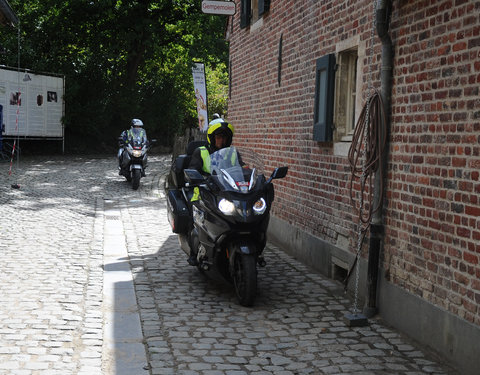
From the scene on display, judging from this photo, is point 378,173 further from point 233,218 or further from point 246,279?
point 246,279

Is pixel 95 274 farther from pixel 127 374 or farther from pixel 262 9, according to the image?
pixel 262 9

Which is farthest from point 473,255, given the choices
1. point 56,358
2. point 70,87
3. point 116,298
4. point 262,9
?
point 70,87

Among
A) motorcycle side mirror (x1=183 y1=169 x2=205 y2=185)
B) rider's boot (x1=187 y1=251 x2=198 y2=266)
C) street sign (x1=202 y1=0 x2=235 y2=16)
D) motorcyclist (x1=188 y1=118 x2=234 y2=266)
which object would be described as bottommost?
rider's boot (x1=187 y1=251 x2=198 y2=266)

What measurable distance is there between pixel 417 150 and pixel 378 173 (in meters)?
0.61

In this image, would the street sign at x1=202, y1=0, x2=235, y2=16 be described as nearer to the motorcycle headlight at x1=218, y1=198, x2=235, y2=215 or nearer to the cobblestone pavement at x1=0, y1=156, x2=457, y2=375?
the cobblestone pavement at x1=0, y1=156, x2=457, y2=375

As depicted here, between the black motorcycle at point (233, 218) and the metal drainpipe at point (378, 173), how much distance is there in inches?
40.5

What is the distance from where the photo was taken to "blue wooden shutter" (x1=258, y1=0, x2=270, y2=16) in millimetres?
10203

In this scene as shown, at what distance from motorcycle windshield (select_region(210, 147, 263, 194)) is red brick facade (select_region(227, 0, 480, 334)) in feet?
3.60

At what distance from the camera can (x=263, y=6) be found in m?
10.3

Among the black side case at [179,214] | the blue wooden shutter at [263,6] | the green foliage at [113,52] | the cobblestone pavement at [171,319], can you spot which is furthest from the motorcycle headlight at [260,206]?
the green foliage at [113,52]

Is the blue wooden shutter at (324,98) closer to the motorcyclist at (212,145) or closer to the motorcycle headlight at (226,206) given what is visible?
the motorcyclist at (212,145)

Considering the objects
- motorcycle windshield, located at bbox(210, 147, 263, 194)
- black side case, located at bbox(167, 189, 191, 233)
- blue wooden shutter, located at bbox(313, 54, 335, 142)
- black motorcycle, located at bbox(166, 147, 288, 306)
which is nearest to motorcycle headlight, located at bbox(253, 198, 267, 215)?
black motorcycle, located at bbox(166, 147, 288, 306)

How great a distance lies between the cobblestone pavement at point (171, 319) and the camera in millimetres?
4438

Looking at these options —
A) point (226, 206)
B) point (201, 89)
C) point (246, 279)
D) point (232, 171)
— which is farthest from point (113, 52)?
point (246, 279)
